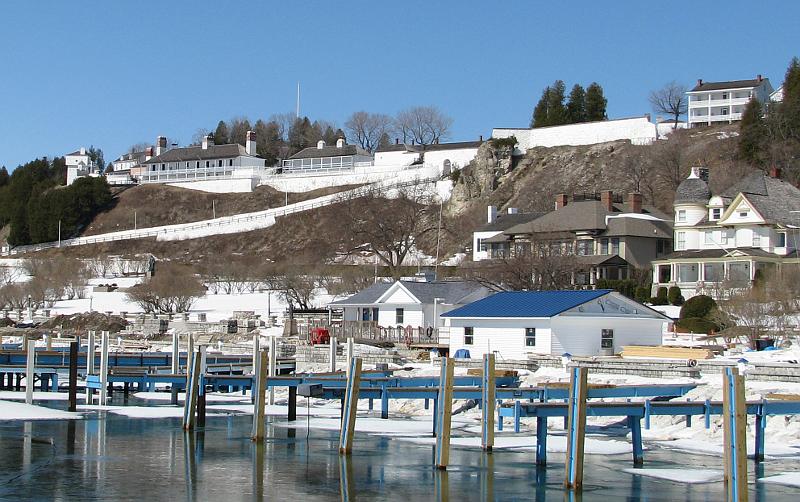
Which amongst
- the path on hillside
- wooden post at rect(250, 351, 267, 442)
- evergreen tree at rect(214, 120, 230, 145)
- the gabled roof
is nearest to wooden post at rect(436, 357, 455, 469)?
wooden post at rect(250, 351, 267, 442)

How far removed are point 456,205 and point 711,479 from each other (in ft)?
299

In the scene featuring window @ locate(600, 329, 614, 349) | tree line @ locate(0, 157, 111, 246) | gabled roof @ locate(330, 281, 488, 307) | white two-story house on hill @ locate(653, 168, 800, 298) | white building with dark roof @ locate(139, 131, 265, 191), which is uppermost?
white building with dark roof @ locate(139, 131, 265, 191)

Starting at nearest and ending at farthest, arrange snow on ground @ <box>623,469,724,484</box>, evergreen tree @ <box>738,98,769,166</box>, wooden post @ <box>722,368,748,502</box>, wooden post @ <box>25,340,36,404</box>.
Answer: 1. wooden post @ <box>722,368,748,502</box>
2. snow on ground @ <box>623,469,724,484</box>
3. wooden post @ <box>25,340,36,404</box>
4. evergreen tree @ <box>738,98,769,166</box>

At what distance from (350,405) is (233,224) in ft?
315

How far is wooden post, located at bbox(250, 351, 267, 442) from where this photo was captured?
27.6 metres

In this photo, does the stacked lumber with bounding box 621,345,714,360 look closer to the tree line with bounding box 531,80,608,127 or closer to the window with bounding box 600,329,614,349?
the window with bounding box 600,329,614,349

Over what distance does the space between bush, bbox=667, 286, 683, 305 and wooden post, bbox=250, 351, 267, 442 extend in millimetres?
41875

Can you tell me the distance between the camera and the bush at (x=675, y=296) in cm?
6569

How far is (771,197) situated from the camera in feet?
237

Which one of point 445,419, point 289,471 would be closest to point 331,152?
point 289,471

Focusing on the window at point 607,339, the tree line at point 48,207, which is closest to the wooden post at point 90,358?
the window at point 607,339

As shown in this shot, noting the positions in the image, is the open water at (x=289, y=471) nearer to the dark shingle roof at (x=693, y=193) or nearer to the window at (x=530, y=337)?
the window at (x=530, y=337)

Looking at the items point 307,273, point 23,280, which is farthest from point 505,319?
point 23,280

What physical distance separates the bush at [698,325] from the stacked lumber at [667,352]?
11.6m
